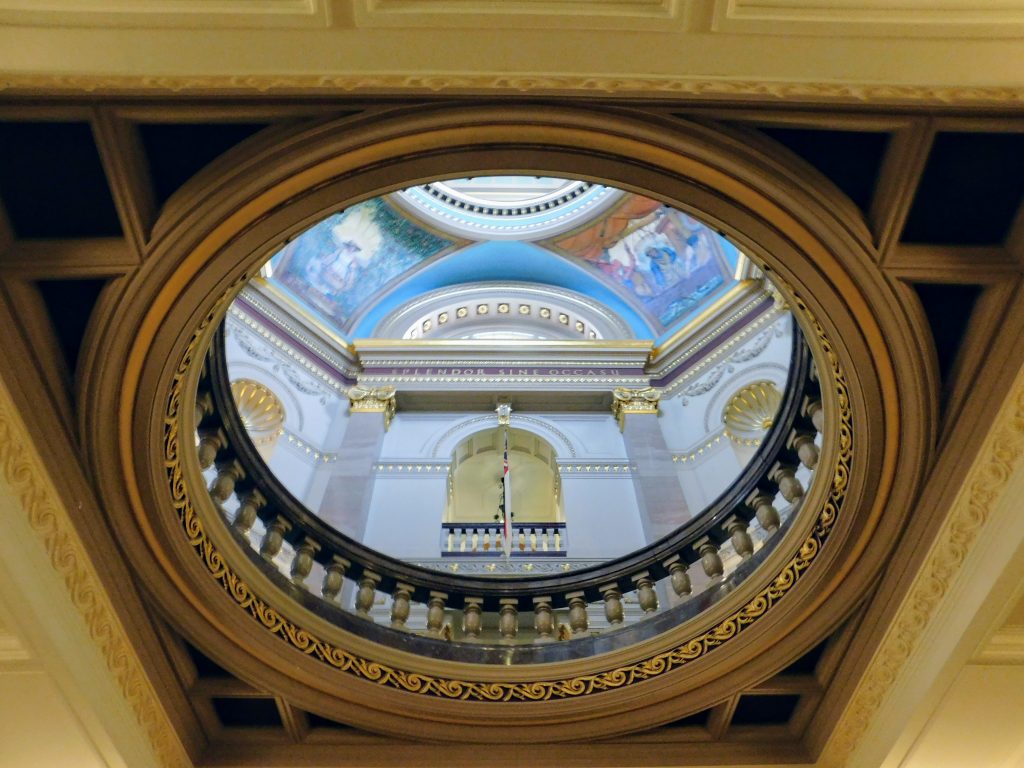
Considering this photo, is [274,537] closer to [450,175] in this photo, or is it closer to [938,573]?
[450,175]

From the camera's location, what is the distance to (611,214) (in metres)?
15.4

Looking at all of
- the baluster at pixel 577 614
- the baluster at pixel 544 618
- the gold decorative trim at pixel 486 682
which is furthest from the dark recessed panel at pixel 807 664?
the baluster at pixel 544 618

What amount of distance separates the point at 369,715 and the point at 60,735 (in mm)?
1555

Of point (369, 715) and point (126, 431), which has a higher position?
point (126, 431)

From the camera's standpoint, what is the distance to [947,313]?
3.79 meters

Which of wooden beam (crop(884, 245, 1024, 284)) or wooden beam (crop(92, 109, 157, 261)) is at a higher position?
wooden beam (crop(92, 109, 157, 261))

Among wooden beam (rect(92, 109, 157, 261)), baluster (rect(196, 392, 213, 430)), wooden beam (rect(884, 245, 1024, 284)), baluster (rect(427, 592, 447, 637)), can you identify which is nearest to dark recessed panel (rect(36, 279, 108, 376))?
wooden beam (rect(92, 109, 157, 261))

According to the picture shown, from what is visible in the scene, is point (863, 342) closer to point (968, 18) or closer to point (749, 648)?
point (968, 18)

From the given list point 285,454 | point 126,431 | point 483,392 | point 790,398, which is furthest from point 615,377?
point 126,431

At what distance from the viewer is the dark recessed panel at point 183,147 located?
340 cm

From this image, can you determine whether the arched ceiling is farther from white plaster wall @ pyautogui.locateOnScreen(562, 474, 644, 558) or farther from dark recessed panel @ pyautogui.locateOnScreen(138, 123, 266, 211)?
dark recessed panel @ pyautogui.locateOnScreen(138, 123, 266, 211)

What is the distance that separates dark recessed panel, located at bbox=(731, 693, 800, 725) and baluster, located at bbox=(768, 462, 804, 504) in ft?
3.83

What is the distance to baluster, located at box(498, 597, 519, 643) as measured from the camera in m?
5.38

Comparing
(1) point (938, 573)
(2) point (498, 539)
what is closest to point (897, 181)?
(1) point (938, 573)
